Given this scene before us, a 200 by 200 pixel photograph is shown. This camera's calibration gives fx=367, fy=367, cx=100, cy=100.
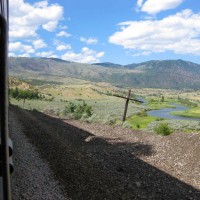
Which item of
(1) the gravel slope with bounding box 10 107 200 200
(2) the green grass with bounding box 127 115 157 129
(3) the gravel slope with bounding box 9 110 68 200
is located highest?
(3) the gravel slope with bounding box 9 110 68 200

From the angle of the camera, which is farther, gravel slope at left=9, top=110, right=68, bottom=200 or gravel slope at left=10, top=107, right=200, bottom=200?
gravel slope at left=10, top=107, right=200, bottom=200

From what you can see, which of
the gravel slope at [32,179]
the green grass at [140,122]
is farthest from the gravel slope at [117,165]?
the green grass at [140,122]

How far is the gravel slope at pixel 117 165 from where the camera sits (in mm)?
13219

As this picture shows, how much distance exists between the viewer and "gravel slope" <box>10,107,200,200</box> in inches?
520

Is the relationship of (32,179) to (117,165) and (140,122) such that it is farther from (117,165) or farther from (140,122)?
(140,122)

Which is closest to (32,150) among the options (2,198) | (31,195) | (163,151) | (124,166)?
(124,166)

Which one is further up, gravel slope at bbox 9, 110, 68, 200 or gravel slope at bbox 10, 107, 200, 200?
gravel slope at bbox 9, 110, 68, 200

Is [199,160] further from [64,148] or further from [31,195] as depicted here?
[31,195]

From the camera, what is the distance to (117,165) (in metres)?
18.4

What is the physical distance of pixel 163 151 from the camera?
22531 millimetres

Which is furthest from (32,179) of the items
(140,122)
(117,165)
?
(140,122)

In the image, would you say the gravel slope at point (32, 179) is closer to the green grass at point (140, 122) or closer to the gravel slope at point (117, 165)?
the gravel slope at point (117, 165)

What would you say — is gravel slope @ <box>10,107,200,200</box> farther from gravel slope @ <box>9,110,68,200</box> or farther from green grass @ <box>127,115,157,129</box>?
green grass @ <box>127,115,157,129</box>

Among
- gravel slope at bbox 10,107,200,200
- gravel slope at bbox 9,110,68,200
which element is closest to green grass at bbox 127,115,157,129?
gravel slope at bbox 10,107,200,200
